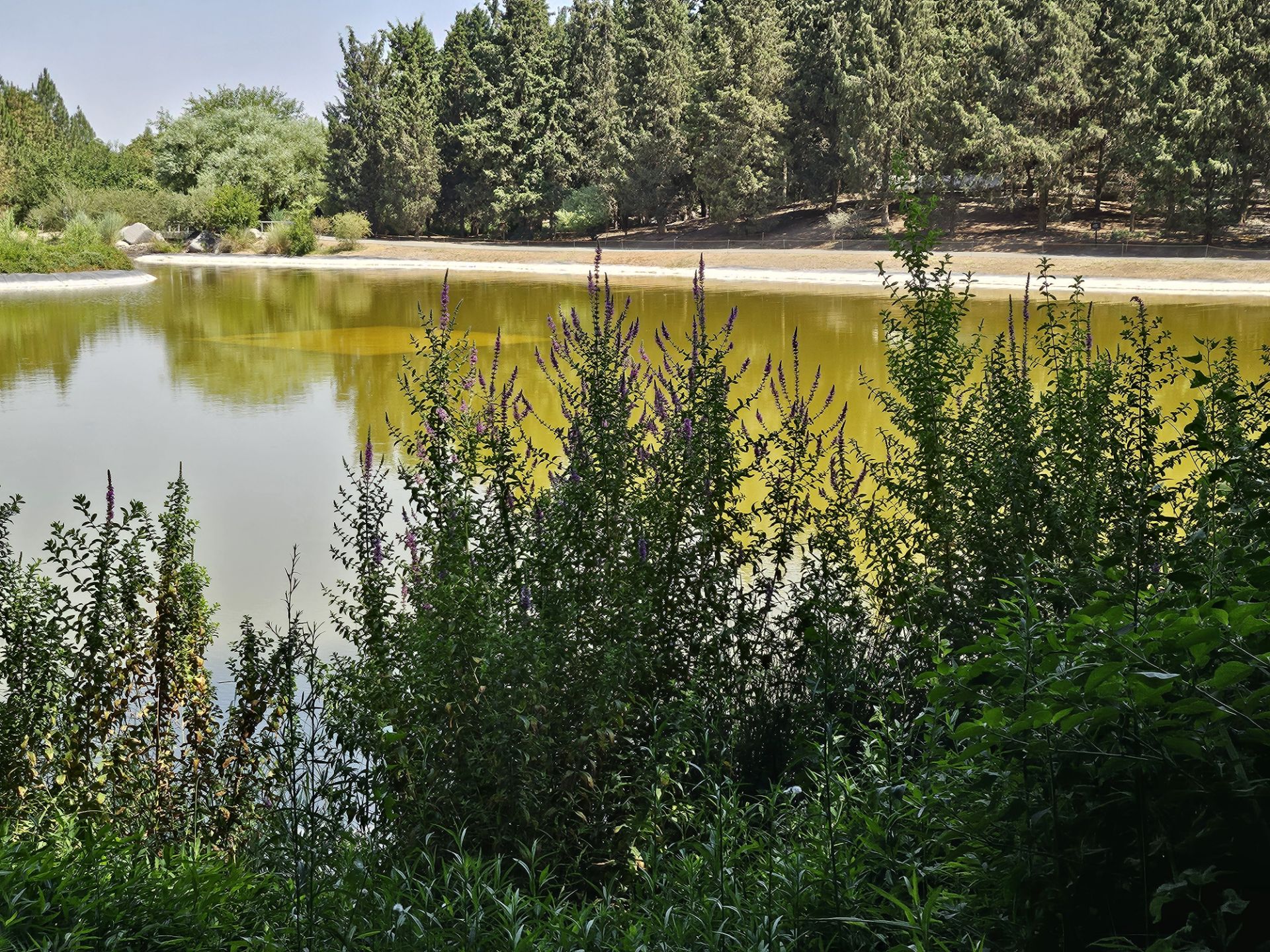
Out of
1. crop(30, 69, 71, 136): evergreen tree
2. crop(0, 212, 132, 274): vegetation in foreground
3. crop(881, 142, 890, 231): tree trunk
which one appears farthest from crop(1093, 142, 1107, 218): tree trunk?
crop(30, 69, 71, 136): evergreen tree

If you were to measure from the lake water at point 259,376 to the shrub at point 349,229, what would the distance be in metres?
19.5

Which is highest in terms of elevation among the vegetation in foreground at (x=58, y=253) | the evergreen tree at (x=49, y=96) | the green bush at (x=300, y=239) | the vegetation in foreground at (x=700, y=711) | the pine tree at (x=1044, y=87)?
the evergreen tree at (x=49, y=96)

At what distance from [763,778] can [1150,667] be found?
8.23 ft

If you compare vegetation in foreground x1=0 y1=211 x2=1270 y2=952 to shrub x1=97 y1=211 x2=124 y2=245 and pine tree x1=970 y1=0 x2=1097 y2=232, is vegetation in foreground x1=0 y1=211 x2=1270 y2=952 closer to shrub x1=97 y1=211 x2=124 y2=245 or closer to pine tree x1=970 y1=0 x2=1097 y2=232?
pine tree x1=970 y1=0 x2=1097 y2=232

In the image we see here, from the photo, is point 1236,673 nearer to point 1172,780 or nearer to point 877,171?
point 1172,780

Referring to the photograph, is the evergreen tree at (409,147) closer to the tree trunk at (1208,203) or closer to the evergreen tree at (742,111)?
the evergreen tree at (742,111)

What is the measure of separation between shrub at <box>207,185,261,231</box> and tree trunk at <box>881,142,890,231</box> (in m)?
29.3

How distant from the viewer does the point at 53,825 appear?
405 centimetres

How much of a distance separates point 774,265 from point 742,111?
9676mm

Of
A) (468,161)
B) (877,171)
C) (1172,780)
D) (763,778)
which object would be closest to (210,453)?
(763,778)

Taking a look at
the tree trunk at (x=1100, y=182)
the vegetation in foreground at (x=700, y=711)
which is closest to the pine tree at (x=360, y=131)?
the tree trunk at (x=1100, y=182)

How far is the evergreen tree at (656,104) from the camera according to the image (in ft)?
166

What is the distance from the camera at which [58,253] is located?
122 feet

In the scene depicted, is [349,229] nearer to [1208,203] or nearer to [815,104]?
[815,104]
